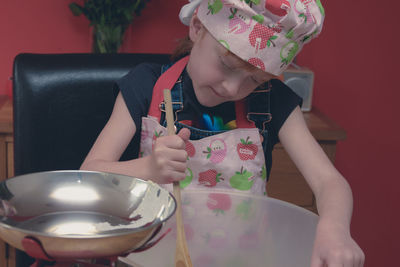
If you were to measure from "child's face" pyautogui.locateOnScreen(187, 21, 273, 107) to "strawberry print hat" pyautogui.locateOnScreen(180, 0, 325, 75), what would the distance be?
0.02 metres

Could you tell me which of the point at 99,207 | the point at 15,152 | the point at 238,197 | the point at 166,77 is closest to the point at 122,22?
the point at 166,77

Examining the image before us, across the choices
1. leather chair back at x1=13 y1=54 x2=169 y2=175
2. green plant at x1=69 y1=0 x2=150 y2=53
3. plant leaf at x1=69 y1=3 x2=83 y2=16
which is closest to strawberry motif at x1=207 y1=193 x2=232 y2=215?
leather chair back at x1=13 y1=54 x2=169 y2=175

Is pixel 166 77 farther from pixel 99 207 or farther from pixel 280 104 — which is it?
pixel 99 207

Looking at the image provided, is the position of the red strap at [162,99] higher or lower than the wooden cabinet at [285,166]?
higher

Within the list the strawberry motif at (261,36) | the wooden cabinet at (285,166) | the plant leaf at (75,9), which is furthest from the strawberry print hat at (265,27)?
the plant leaf at (75,9)

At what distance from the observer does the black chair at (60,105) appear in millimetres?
1018

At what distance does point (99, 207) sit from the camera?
547mm

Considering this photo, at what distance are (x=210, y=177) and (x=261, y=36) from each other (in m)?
0.32

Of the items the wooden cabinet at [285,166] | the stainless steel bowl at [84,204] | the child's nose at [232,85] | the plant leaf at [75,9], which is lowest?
the wooden cabinet at [285,166]

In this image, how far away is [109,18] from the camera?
1.53 meters

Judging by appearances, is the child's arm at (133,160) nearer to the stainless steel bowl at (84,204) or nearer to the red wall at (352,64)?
the stainless steel bowl at (84,204)

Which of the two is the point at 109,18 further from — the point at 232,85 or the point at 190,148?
the point at 232,85

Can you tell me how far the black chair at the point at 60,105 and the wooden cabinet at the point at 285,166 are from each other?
14.7 inches

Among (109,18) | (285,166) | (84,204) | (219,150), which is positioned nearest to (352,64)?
(285,166)
